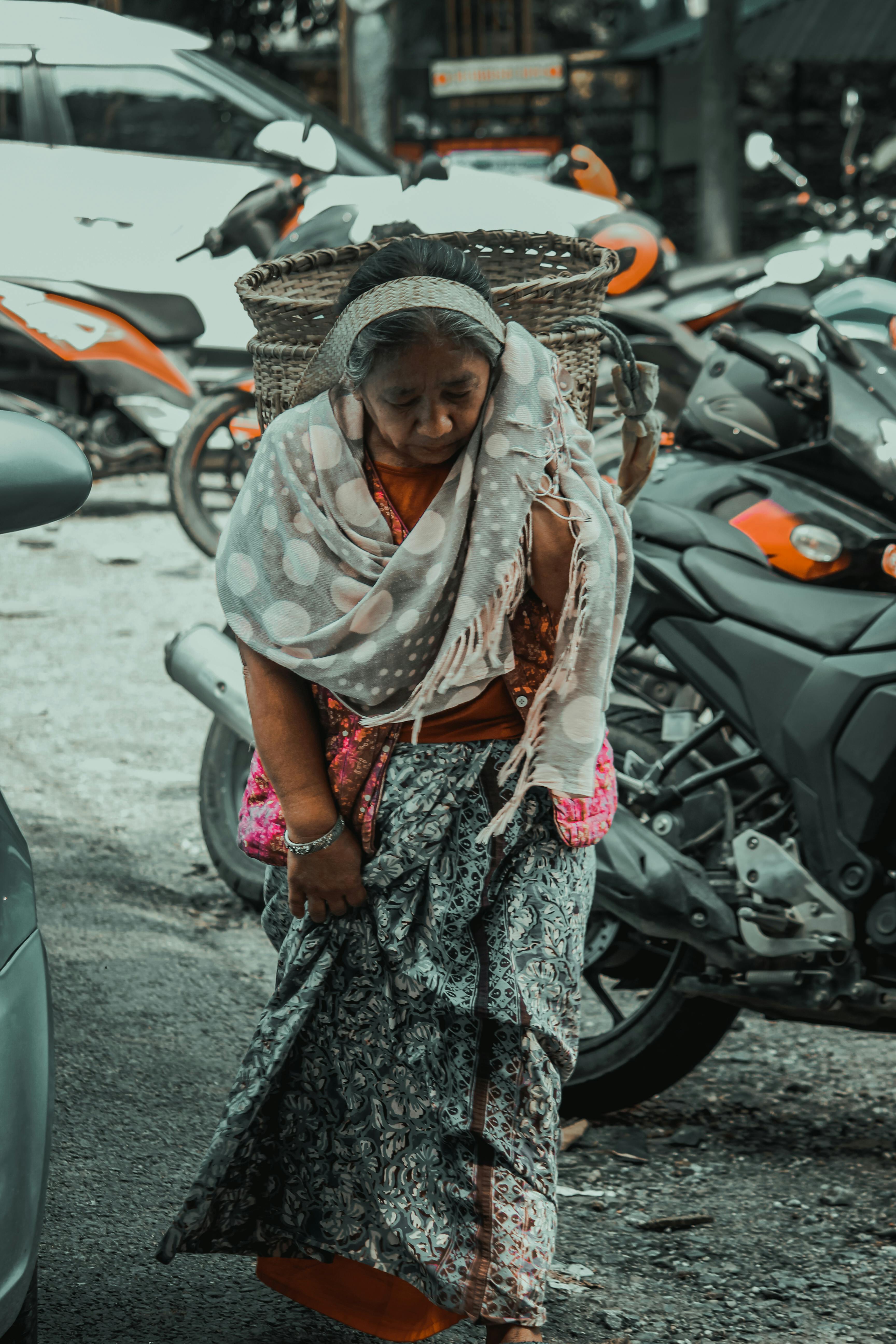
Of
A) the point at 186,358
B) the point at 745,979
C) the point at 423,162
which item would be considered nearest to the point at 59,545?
the point at 186,358

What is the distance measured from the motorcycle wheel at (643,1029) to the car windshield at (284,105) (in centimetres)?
516

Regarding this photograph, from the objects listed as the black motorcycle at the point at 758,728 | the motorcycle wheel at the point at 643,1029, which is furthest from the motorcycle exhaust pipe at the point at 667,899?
the motorcycle wheel at the point at 643,1029

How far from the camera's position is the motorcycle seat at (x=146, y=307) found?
7.45 m

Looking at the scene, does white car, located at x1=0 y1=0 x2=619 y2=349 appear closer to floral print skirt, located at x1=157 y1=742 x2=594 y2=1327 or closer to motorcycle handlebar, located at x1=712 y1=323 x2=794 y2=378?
motorcycle handlebar, located at x1=712 y1=323 x2=794 y2=378

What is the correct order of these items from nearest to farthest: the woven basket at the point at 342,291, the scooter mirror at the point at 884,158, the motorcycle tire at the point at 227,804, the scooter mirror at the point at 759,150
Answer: the woven basket at the point at 342,291 → the motorcycle tire at the point at 227,804 → the scooter mirror at the point at 759,150 → the scooter mirror at the point at 884,158

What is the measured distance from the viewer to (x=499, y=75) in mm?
13773

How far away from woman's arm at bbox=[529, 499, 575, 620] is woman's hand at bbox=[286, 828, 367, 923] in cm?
43

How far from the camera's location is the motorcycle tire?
12.3 ft

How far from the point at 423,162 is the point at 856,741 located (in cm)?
467

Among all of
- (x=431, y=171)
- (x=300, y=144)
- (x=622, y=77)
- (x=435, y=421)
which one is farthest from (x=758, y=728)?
(x=622, y=77)

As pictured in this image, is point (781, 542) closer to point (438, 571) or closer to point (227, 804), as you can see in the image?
A: point (438, 571)

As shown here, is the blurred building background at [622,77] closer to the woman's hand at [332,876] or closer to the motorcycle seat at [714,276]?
the motorcycle seat at [714,276]

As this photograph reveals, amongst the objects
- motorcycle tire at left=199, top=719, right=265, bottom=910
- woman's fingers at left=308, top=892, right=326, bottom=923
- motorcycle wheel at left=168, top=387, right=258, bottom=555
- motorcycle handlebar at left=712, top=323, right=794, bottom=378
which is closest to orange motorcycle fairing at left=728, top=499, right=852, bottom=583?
motorcycle handlebar at left=712, top=323, right=794, bottom=378

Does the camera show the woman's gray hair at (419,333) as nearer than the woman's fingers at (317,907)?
Yes
